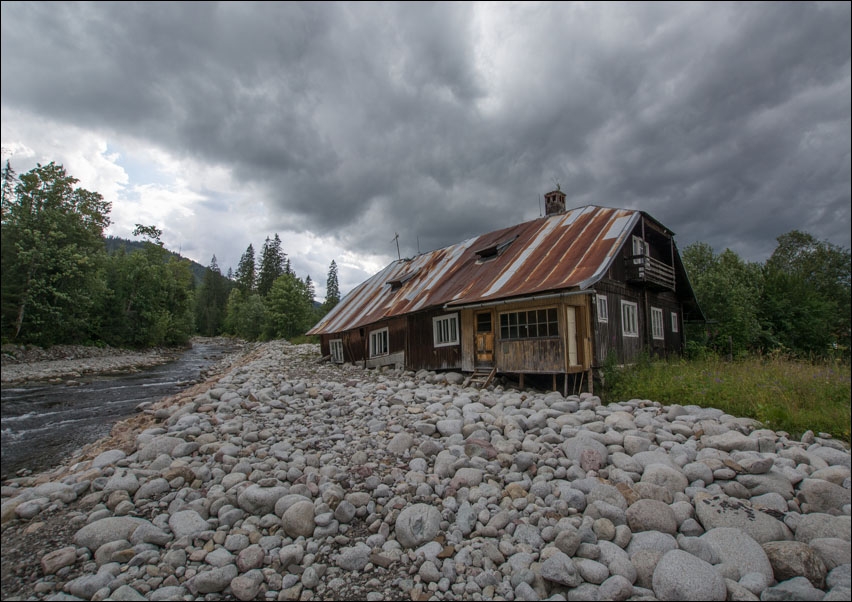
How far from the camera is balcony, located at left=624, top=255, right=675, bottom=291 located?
555 inches

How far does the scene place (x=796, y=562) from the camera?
4.20m

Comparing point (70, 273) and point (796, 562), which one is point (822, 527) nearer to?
point (796, 562)

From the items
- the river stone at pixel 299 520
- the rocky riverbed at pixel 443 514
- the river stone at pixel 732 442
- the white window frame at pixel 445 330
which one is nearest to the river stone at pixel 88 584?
the rocky riverbed at pixel 443 514

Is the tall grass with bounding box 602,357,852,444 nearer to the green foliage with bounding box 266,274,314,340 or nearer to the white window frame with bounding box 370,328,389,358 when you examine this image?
the white window frame with bounding box 370,328,389,358

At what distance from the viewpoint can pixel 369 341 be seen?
20.4 metres

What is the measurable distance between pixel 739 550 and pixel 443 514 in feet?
11.1

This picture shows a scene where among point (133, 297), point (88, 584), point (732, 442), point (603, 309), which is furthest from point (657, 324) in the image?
point (88, 584)

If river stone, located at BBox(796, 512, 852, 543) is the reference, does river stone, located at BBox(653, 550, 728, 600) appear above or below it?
below

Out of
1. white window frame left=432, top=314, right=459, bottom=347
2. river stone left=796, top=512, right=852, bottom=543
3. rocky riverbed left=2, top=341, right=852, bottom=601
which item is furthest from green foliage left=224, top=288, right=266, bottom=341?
river stone left=796, top=512, right=852, bottom=543

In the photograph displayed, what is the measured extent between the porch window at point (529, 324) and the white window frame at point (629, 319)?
3515 mm

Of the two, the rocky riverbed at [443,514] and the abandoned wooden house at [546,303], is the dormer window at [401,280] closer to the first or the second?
the abandoned wooden house at [546,303]

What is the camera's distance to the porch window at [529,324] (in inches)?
469

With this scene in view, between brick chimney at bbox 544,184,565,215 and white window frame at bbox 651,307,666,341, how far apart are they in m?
5.80

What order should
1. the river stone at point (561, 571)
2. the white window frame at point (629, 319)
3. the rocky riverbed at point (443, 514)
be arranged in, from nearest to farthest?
1. the rocky riverbed at point (443, 514)
2. the river stone at point (561, 571)
3. the white window frame at point (629, 319)
